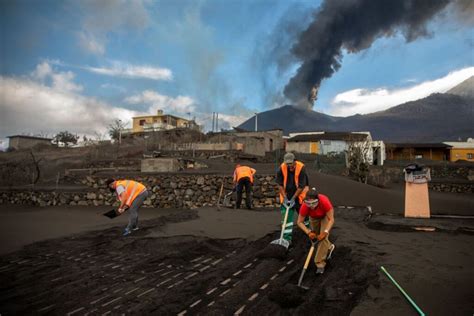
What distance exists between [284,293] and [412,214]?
5259 mm

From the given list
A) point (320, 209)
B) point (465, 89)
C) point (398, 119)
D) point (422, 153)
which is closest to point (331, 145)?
point (422, 153)

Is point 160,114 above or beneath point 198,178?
above

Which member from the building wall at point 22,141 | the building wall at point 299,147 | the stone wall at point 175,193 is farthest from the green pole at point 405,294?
the building wall at point 22,141

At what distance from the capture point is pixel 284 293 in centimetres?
349

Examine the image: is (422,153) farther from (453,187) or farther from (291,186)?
(291,186)

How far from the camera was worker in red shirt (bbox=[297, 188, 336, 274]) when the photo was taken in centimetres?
432

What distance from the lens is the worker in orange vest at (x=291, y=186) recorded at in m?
5.55

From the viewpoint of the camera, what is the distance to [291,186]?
19.2 feet

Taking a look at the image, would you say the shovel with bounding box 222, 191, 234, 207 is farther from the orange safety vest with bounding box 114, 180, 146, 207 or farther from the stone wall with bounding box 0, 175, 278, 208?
the orange safety vest with bounding box 114, 180, 146, 207

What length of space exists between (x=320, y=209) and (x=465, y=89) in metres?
232

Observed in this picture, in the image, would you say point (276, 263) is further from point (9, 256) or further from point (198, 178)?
point (198, 178)

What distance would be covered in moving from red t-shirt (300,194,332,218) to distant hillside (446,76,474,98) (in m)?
217

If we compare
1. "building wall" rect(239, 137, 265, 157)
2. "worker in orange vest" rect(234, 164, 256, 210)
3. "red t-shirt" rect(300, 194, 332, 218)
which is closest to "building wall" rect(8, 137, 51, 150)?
"building wall" rect(239, 137, 265, 157)

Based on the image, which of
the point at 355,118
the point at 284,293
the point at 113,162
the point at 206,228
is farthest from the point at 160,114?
the point at 355,118
